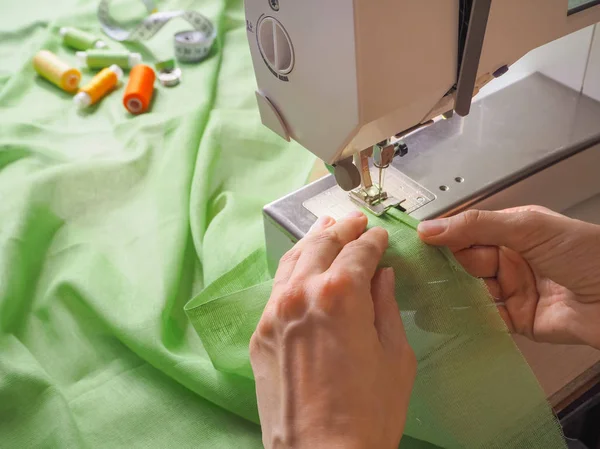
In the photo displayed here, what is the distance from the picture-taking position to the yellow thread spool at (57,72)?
6.04 feet

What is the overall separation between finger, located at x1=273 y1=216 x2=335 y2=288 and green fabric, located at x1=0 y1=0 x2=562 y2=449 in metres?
0.08

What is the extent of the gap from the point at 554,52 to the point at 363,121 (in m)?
0.68

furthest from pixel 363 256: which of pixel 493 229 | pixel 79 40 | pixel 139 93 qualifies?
pixel 79 40

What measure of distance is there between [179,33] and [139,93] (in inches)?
14.2

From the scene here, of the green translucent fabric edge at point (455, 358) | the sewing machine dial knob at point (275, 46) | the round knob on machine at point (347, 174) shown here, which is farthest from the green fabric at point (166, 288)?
the sewing machine dial knob at point (275, 46)

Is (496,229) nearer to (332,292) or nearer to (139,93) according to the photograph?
(332,292)

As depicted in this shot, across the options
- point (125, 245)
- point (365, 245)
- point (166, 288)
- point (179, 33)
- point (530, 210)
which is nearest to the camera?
point (365, 245)

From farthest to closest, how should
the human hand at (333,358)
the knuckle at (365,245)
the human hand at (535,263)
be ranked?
the human hand at (535,263), the knuckle at (365,245), the human hand at (333,358)

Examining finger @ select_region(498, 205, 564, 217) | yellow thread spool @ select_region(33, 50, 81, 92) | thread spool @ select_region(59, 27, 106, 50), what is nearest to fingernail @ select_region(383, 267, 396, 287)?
finger @ select_region(498, 205, 564, 217)

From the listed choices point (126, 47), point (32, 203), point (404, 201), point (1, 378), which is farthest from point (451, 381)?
point (126, 47)

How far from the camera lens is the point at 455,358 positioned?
94 centimetres

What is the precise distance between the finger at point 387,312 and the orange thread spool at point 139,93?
41.5 inches

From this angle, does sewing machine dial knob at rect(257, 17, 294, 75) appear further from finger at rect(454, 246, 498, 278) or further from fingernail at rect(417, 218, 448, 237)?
finger at rect(454, 246, 498, 278)

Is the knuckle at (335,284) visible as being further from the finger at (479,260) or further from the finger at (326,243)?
the finger at (479,260)
